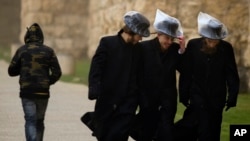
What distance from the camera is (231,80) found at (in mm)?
8008

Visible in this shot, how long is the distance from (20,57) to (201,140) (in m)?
1.94

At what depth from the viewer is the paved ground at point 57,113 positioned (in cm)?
988

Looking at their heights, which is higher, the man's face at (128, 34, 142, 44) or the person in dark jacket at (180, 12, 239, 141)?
the man's face at (128, 34, 142, 44)

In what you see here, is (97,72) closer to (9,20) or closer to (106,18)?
(106,18)

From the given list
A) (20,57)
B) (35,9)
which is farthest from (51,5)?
(20,57)

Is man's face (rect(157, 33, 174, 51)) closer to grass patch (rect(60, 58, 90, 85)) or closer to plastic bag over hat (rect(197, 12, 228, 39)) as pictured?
plastic bag over hat (rect(197, 12, 228, 39))

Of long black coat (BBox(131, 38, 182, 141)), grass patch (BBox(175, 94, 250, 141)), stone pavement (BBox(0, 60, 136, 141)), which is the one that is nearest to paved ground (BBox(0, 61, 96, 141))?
stone pavement (BBox(0, 60, 136, 141))

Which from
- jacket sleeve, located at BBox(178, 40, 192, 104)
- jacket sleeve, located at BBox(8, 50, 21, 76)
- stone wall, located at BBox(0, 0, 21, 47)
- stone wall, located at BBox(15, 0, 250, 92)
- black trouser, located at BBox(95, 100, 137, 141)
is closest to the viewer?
black trouser, located at BBox(95, 100, 137, 141)

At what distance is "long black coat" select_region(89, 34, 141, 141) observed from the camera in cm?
746

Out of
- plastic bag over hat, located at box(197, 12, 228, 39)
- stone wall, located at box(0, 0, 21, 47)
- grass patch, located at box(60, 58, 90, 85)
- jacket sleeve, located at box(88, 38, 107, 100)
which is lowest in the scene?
stone wall, located at box(0, 0, 21, 47)

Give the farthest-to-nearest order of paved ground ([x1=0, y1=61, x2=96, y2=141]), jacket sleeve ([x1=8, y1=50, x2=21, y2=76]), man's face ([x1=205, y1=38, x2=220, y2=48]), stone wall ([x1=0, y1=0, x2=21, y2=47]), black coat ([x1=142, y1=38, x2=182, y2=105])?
stone wall ([x1=0, y1=0, x2=21, y2=47])
paved ground ([x1=0, y1=61, x2=96, y2=141])
jacket sleeve ([x1=8, y1=50, x2=21, y2=76])
man's face ([x1=205, y1=38, x2=220, y2=48])
black coat ([x1=142, y1=38, x2=182, y2=105])

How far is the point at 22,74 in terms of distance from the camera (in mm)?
8148

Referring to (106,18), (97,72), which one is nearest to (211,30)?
(97,72)

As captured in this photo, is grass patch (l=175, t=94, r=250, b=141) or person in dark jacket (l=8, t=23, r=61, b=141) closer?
person in dark jacket (l=8, t=23, r=61, b=141)
